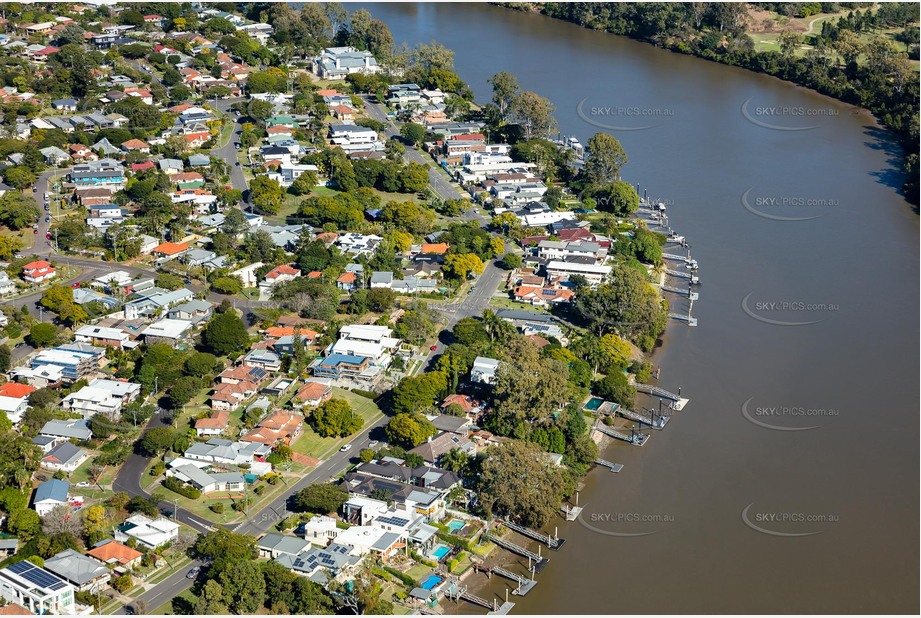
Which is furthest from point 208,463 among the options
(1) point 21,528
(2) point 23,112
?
(2) point 23,112

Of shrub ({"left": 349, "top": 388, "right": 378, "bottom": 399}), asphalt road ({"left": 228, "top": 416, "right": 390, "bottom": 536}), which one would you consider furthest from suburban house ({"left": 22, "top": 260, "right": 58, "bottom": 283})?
asphalt road ({"left": 228, "top": 416, "right": 390, "bottom": 536})

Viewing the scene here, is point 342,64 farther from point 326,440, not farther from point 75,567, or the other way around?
point 75,567

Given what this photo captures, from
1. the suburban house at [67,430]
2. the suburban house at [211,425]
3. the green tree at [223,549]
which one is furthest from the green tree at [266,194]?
the green tree at [223,549]

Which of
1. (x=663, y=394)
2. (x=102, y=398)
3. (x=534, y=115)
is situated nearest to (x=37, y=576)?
(x=102, y=398)

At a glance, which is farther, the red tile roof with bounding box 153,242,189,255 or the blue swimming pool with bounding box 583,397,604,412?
the red tile roof with bounding box 153,242,189,255

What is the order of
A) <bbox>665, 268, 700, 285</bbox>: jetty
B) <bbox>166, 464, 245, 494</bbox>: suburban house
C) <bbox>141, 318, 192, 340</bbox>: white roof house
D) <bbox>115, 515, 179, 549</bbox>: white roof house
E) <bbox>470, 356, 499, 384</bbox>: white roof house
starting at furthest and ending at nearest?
<bbox>665, 268, 700, 285</bbox>: jetty → <bbox>141, 318, 192, 340</bbox>: white roof house → <bbox>470, 356, 499, 384</bbox>: white roof house → <bbox>166, 464, 245, 494</bbox>: suburban house → <bbox>115, 515, 179, 549</bbox>: white roof house

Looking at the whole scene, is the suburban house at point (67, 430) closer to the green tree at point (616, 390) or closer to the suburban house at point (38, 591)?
the suburban house at point (38, 591)

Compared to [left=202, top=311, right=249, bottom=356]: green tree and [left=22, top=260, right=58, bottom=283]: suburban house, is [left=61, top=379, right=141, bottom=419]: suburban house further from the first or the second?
[left=22, top=260, right=58, bottom=283]: suburban house
